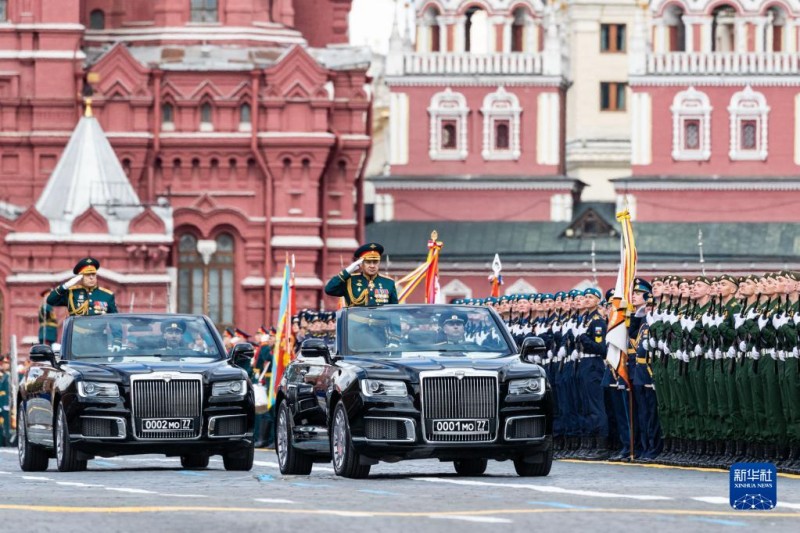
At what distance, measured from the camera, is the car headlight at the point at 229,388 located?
22141mm

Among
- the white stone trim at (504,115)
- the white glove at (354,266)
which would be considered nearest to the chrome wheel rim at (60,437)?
the white glove at (354,266)

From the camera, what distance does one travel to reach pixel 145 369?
2205cm

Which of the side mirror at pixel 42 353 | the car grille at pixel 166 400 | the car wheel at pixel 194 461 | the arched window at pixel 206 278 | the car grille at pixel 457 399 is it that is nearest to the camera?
the car grille at pixel 457 399

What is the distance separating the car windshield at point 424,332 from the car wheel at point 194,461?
2.93m

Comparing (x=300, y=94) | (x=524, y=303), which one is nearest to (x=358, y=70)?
(x=300, y=94)

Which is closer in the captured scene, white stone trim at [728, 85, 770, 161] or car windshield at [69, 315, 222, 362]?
car windshield at [69, 315, 222, 362]

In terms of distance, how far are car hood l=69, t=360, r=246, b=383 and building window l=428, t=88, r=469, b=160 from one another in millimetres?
66276

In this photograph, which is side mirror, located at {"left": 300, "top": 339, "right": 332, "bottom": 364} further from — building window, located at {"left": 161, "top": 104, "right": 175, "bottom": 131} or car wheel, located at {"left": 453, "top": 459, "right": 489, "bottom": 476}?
building window, located at {"left": 161, "top": 104, "right": 175, "bottom": 131}

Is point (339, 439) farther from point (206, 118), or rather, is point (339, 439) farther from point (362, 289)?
point (206, 118)

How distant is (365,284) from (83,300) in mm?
3359

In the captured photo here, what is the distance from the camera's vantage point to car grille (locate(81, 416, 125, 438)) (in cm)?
2197

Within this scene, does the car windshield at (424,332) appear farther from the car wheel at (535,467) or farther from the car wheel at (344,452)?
the car wheel at (535,467)

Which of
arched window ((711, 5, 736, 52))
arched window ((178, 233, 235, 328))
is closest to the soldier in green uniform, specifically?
arched window ((178, 233, 235, 328))

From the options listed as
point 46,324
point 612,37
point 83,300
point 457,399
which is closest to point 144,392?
point 457,399
